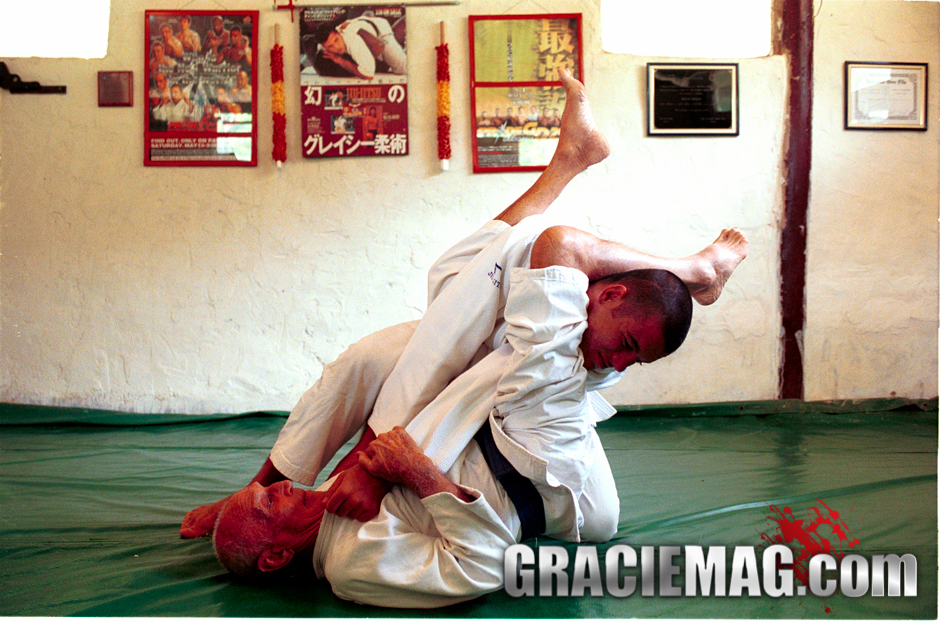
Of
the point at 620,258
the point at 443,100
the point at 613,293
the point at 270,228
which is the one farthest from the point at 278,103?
the point at 613,293

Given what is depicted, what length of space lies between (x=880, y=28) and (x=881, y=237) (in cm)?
127

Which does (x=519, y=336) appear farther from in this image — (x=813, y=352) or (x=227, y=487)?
(x=813, y=352)

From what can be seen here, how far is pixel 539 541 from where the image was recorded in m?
1.76

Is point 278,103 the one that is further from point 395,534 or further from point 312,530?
point 395,534

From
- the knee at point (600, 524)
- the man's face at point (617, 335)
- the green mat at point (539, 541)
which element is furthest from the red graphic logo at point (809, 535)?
the man's face at point (617, 335)

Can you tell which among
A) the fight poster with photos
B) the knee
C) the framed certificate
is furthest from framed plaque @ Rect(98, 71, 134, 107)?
the framed certificate

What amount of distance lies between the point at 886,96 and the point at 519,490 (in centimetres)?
395

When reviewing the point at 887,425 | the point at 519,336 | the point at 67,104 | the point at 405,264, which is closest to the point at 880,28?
the point at 887,425

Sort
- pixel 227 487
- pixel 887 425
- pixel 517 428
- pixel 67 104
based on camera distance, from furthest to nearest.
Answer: pixel 67 104
pixel 887 425
pixel 227 487
pixel 517 428

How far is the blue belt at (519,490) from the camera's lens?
144cm

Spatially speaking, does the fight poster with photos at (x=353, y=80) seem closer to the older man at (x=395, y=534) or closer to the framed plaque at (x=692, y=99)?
the framed plaque at (x=692, y=99)

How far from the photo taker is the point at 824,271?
4031 millimetres

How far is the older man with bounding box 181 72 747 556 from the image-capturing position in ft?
4.65

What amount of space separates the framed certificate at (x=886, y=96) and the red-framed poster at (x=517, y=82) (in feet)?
5.55
